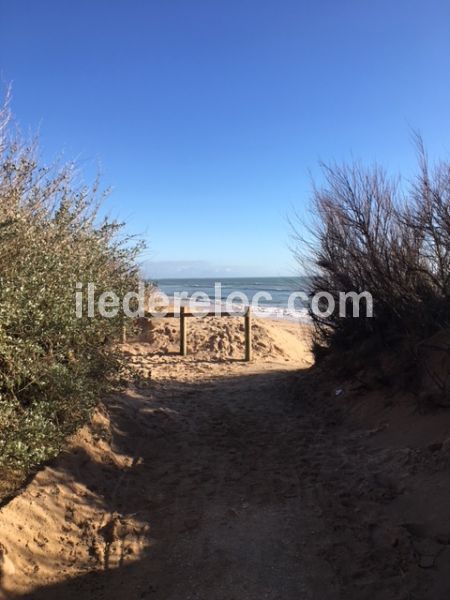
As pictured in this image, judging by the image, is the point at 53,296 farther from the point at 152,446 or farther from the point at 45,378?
the point at 152,446

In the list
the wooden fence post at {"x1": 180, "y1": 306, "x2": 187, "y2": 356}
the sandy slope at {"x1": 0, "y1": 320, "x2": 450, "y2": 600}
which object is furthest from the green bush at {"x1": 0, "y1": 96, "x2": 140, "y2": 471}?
the wooden fence post at {"x1": 180, "y1": 306, "x2": 187, "y2": 356}

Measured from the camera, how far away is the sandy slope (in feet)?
10.5

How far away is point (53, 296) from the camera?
4387mm

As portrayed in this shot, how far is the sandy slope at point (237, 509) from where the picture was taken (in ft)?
10.5

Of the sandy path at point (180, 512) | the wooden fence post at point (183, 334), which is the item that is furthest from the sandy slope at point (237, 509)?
the wooden fence post at point (183, 334)

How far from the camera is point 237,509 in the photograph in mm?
4137

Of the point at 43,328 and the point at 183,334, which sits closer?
the point at 43,328

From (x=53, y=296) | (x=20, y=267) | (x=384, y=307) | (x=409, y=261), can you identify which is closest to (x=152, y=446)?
(x=53, y=296)

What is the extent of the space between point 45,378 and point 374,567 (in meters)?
2.89

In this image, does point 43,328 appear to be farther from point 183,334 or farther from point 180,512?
point 183,334

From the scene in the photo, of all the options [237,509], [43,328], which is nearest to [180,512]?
[237,509]

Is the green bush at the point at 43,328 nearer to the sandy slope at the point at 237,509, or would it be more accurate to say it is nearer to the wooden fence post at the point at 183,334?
the sandy slope at the point at 237,509

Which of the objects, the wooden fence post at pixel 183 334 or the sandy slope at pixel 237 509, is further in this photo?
the wooden fence post at pixel 183 334

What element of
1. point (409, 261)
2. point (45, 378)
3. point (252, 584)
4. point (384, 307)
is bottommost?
point (252, 584)
